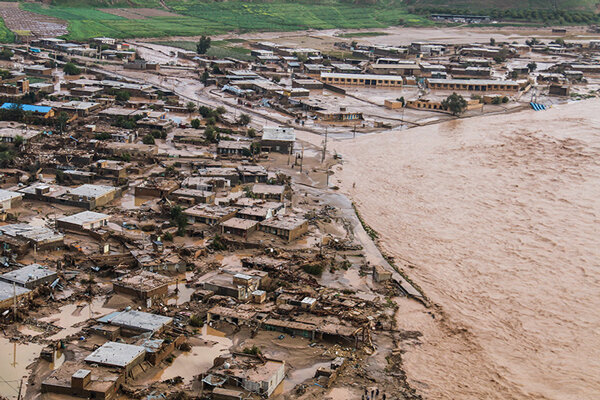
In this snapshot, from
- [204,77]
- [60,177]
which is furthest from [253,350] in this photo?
[204,77]

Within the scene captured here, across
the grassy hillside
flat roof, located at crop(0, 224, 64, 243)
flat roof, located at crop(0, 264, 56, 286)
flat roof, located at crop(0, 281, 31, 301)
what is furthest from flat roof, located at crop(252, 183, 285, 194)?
the grassy hillside

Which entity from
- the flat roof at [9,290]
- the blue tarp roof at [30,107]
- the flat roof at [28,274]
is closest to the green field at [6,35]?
the blue tarp roof at [30,107]

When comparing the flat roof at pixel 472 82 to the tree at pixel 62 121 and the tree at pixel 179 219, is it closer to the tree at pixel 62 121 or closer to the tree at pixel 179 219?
the tree at pixel 62 121

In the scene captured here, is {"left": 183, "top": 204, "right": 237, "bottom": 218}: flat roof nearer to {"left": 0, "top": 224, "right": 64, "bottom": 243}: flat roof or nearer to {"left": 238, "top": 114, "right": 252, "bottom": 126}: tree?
{"left": 0, "top": 224, "right": 64, "bottom": 243}: flat roof

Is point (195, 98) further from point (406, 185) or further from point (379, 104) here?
point (406, 185)

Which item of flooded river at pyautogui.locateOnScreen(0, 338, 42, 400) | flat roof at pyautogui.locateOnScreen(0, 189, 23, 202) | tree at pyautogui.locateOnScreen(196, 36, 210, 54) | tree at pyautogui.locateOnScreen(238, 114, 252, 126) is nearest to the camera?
flooded river at pyautogui.locateOnScreen(0, 338, 42, 400)
